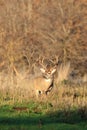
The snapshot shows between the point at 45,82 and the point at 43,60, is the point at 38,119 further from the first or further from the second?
the point at 43,60

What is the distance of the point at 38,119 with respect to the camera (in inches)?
535

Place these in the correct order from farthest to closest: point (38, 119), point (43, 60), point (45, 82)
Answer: point (43, 60) < point (45, 82) < point (38, 119)

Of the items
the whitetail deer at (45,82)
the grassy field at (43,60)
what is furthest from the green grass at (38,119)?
the whitetail deer at (45,82)

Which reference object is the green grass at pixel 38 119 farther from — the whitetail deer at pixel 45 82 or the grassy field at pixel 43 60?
the whitetail deer at pixel 45 82

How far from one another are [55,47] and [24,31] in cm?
230

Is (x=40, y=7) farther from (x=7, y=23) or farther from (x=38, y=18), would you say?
(x=7, y=23)

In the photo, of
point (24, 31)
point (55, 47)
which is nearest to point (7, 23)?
point (24, 31)

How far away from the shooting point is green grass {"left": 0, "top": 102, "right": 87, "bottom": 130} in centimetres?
1221

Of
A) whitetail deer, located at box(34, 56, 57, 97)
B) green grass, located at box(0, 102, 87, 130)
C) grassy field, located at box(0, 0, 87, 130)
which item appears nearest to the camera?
green grass, located at box(0, 102, 87, 130)

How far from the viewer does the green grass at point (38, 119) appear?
1221cm

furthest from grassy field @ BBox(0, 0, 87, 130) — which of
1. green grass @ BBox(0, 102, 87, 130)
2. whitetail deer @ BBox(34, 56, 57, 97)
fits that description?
whitetail deer @ BBox(34, 56, 57, 97)

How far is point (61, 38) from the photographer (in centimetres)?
3030

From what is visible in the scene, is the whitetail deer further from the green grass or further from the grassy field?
the green grass

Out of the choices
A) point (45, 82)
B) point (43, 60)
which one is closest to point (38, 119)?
point (45, 82)
